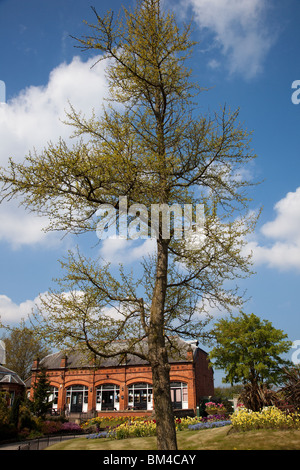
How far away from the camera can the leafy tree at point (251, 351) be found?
24.2 meters

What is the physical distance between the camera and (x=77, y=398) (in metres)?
37.8

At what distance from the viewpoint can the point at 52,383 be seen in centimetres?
3916

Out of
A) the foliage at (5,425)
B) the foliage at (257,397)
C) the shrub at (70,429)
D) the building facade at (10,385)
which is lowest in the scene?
the shrub at (70,429)

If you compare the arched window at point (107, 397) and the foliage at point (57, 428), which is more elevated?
the arched window at point (107, 397)

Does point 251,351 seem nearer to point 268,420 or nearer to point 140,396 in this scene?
point 268,420

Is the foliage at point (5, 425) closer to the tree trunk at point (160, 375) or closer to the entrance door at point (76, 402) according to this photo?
the entrance door at point (76, 402)

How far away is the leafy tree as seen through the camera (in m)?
24.2

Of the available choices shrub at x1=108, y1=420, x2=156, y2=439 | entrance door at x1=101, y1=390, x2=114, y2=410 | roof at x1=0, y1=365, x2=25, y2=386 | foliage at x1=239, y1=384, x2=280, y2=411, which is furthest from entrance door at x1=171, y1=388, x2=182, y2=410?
roof at x1=0, y1=365, x2=25, y2=386

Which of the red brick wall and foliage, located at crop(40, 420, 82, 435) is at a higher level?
the red brick wall

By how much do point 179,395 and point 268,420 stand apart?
885 inches

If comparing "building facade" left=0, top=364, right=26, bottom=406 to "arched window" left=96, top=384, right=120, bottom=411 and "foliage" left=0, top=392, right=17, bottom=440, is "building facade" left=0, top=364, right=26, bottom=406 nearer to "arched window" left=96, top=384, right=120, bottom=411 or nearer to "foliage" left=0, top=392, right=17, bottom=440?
"arched window" left=96, top=384, right=120, bottom=411

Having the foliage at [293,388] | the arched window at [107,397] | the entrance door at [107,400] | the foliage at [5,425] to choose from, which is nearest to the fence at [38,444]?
the foliage at [5,425]

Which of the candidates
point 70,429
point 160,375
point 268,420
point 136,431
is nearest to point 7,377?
point 70,429
